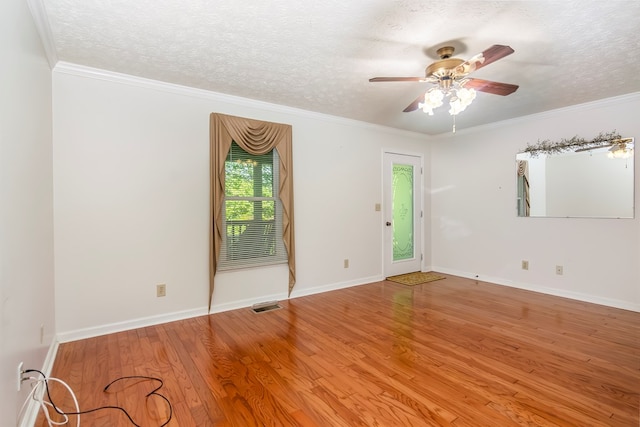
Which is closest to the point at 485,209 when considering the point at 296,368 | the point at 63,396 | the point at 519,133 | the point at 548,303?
the point at 519,133

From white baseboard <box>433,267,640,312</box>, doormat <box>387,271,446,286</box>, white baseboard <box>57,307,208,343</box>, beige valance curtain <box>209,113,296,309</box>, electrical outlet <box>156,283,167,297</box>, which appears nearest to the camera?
white baseboard <box>57,307,208,343</box>

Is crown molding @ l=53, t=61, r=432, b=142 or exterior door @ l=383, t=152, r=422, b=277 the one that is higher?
crown molding @ l=53, t=61, r=432, b=142

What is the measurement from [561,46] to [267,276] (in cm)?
355

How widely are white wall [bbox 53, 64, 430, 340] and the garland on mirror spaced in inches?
117

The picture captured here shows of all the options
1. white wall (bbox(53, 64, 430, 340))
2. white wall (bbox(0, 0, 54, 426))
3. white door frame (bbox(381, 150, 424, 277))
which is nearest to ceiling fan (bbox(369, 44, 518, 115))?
white wall (bbox(53, 64, 430, 340))

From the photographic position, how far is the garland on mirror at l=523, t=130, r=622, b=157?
11.9 ft

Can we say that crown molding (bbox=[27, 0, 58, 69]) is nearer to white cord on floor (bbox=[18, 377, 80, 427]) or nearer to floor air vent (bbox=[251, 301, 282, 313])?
white cord on floor (bbox=[18, 377, 80, 427])

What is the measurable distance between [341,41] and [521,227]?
3.67 meters

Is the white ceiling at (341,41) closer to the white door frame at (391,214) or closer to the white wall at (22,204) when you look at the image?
the white wall at (22,204)

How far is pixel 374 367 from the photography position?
7.43ft

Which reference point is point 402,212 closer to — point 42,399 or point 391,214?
point 391,214

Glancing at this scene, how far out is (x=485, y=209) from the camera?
4.79m

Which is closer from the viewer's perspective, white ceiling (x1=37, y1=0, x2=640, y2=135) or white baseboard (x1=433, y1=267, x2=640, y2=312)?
white ceiling (x1=37, y1=0, x2=640, y2=135)

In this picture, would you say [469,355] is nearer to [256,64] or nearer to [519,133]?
[256,64]
